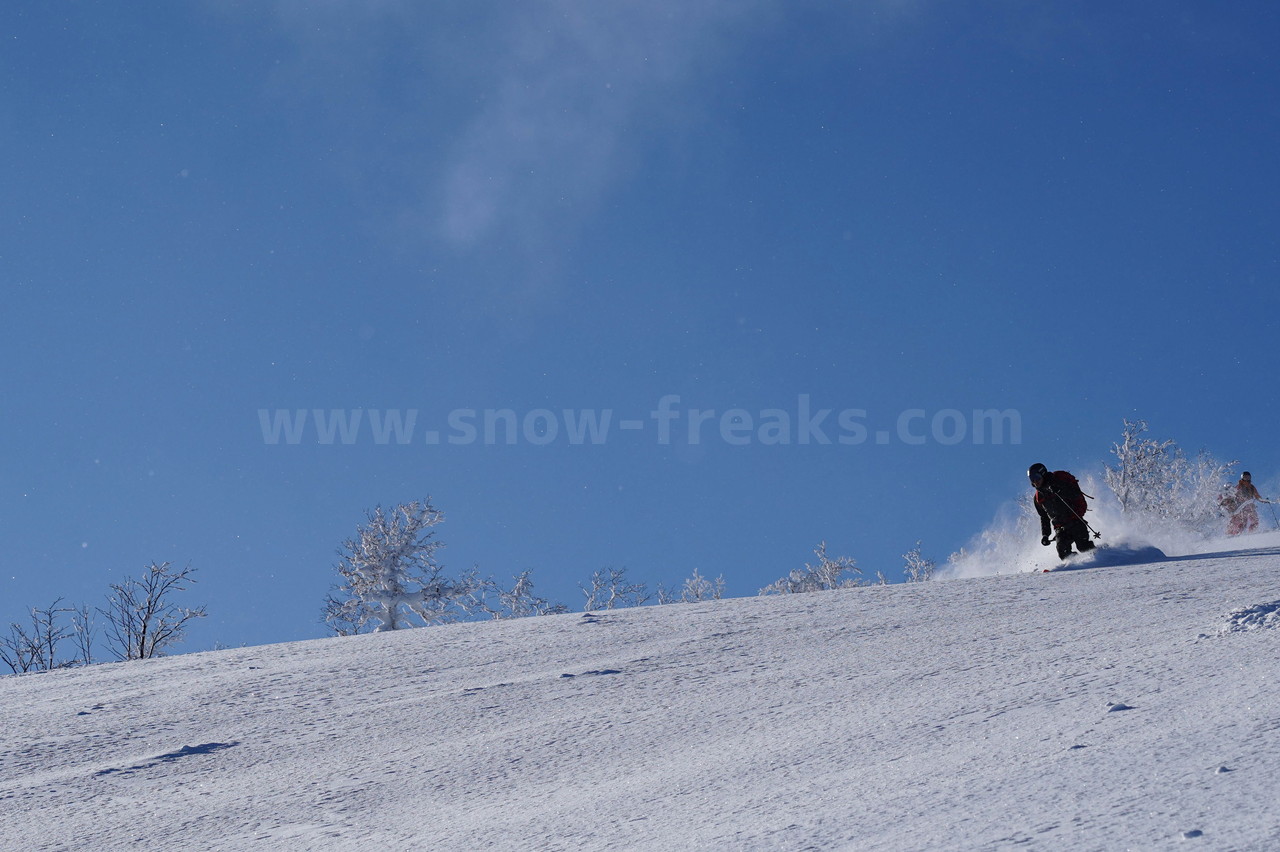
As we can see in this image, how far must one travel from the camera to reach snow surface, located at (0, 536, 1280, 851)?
2531mm

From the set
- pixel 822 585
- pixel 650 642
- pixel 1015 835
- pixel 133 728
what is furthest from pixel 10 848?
pixel 822 585

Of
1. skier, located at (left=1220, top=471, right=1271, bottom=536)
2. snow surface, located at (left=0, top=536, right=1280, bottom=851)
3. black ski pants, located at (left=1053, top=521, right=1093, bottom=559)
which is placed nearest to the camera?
snow surface, located at (left=0, top=536, right=1280, bottom=851)

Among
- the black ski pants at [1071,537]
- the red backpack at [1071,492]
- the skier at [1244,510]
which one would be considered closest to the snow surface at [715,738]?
the black ski pants at [1071,537]

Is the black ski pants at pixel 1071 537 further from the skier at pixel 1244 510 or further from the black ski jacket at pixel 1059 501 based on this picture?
the skier at pixel 1244 510

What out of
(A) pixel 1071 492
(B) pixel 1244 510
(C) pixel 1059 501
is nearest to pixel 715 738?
(C) pixel 1059 501

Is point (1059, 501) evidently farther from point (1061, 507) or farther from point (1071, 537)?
point (1071, 537)

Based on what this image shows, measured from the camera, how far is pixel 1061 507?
11828 mm

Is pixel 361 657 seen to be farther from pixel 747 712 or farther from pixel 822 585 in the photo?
pixel 822 585

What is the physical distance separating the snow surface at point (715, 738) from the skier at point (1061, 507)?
4.68 meters

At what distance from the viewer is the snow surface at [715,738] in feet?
8.30

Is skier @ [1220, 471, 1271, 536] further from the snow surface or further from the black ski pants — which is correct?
the snow surface

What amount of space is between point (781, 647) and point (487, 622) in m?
3.45

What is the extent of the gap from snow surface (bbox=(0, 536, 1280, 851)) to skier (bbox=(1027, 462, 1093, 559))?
4676 millimetres

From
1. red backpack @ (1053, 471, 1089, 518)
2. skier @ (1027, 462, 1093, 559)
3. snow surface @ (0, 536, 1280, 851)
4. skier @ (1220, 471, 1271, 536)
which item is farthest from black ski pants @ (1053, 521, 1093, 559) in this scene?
skier @ (1220, 471, 1271, 536)
